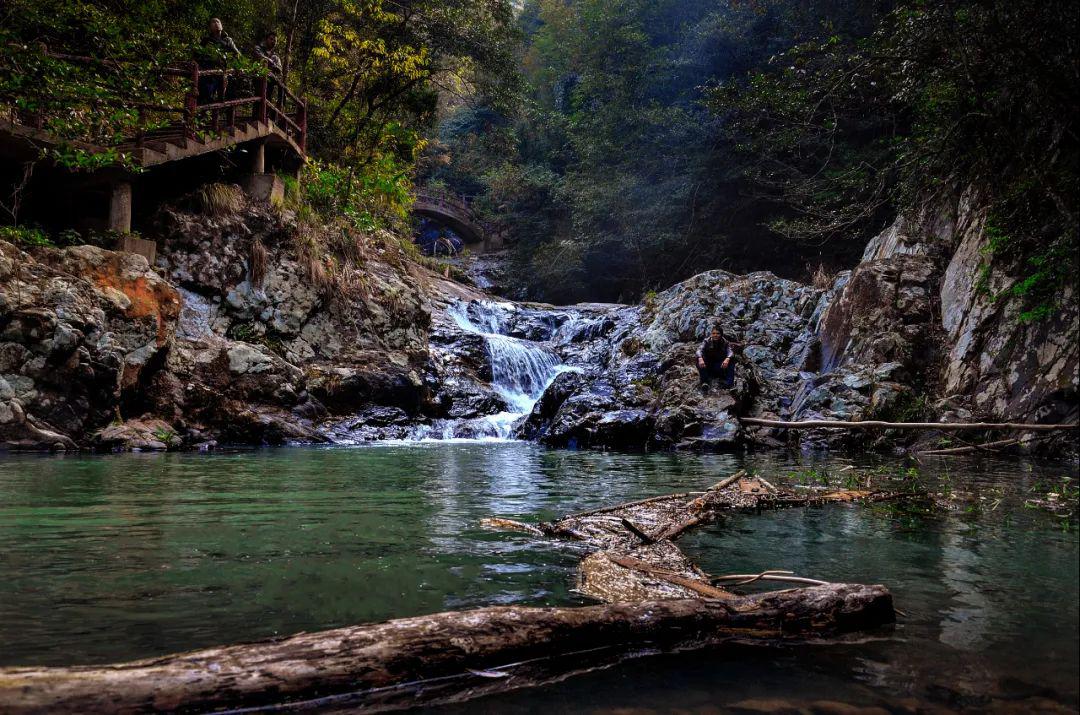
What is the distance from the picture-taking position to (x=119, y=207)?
10.9 m

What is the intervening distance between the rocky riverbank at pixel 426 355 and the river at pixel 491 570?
8.86 ft

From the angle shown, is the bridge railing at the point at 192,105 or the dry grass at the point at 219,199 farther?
the dry grass at the point at 219,199

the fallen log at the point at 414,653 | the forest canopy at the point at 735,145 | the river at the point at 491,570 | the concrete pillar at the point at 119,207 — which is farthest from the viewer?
the concrete pillar at the point at 119,207

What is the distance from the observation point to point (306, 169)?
16312mm

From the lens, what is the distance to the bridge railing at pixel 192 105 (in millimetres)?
7633

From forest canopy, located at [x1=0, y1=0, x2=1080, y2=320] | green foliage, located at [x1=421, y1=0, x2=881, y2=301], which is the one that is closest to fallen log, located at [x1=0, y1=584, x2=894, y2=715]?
forest canopy, located at [x1=0, y1=0, x2=1080, y2=320]

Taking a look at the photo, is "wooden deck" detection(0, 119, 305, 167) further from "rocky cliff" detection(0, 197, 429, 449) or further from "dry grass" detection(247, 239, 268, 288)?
"dry grass" detection(247, 239, 268, 288)

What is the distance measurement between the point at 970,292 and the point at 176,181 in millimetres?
15317

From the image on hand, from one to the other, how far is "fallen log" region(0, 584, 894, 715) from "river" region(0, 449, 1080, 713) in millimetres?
103

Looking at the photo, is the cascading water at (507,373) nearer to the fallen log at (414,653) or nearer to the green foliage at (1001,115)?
the green foliage at (1001,115)

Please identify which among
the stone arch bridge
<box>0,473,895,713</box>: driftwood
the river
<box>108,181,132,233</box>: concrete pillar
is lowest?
the river

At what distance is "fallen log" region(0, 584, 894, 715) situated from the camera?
57.1 inches

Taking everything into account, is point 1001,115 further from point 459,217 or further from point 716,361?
point 459,217

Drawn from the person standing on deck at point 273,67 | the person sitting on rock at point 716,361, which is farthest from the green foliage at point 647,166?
the person sitting on rock at point 716,361
